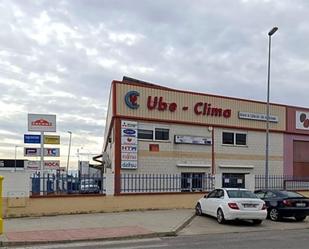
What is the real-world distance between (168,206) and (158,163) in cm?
477

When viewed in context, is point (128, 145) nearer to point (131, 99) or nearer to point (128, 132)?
point (128, 132)

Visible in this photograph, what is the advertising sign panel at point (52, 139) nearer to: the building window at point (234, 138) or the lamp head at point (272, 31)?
the building window at point (234, 138)

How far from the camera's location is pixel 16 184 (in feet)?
65.1

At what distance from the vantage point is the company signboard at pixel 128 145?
26891mm

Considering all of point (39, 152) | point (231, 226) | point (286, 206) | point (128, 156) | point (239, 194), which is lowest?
point (231, 226)

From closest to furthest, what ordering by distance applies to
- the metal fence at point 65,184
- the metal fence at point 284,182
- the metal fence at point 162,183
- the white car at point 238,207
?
the white car at point 238,207 → the metal fence at point 65,184 → the metal fence at point 162,183 → the metal fence at point 284,182

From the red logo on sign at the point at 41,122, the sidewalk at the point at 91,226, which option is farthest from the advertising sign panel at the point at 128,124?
the sidewalk at the point at 91,226

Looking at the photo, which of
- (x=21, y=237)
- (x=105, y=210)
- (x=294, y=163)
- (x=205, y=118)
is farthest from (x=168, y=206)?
(x=294, y=163)

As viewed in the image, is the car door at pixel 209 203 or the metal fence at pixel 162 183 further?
the metal fence at pixel 162 183

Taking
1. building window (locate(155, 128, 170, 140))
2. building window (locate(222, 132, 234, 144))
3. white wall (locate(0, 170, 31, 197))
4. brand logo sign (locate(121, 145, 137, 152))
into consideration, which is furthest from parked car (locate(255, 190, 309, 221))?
building window (locate(222, 132, 234, 144))

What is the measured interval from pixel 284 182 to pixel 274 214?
11671 millimetres

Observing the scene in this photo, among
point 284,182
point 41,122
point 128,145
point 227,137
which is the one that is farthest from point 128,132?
point 284,182

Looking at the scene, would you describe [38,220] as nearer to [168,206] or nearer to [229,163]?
[168,206]

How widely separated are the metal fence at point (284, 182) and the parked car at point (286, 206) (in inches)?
336
